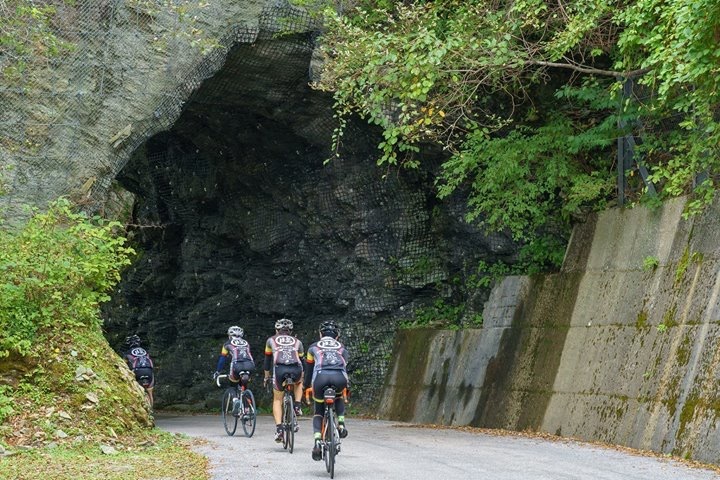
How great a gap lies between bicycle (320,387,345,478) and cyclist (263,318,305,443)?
88.9 inches

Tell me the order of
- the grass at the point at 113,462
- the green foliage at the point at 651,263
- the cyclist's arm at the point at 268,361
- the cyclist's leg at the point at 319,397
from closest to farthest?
the grass at the point at 113,462
the cyclist's leg at the point at 319,397
the cyclist's arm at the point at 268,361
the green foliage at the point at 651,263

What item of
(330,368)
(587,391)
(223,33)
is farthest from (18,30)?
(587,391)

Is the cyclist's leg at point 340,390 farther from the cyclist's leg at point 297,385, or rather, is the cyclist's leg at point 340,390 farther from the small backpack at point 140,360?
the small backpack at point 140,360

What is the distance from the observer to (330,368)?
11.0 meters

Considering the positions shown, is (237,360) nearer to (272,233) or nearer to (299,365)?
(299,365)

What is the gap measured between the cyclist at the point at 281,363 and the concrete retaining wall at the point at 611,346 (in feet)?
15.0

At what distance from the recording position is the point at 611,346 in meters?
15.3

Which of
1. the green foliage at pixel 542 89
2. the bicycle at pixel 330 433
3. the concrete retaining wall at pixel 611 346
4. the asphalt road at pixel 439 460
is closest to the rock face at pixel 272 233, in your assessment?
the green foliage at pixel 542 89

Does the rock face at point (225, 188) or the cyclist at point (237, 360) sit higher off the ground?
the rock face at point (225, 188)

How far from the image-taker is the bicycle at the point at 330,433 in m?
10.1

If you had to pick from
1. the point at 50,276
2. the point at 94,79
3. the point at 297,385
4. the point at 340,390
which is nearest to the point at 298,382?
the point at 297,385

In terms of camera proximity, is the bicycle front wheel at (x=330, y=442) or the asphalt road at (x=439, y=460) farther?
the asphalt road at (x=439, y=460)

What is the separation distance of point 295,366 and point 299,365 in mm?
64

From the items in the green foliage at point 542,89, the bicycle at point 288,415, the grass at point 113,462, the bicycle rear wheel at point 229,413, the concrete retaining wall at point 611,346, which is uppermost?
the green foliage at point 542,89
